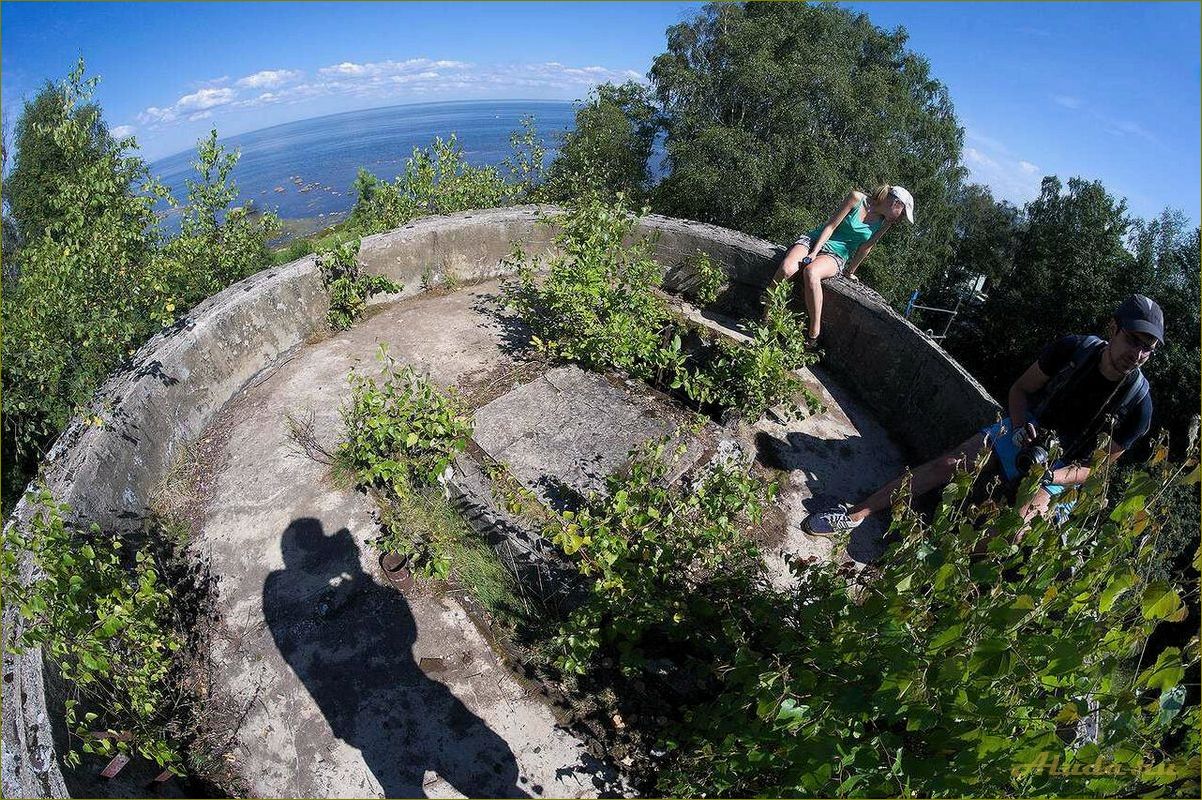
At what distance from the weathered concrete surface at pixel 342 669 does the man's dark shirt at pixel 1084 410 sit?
3.29 m

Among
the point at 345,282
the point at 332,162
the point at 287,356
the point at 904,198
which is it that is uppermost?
the point at 332,162

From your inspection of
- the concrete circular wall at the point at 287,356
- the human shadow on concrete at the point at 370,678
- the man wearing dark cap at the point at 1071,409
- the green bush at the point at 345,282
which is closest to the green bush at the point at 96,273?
the concrete circular wall at the point at 287,356

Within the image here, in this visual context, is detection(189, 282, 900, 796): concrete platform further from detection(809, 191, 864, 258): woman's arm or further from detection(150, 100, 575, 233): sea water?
detection(150, 100, 575, 233): sea water

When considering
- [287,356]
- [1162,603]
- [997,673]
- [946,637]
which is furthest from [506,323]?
[1162,603]

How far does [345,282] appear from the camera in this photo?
5477 millimetres

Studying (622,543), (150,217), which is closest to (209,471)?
(150,217)

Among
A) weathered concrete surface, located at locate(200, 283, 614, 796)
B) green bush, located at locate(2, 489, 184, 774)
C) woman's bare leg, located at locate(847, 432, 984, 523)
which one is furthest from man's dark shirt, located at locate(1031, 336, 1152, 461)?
green bush, located at locate(2, 489, 184, 774)

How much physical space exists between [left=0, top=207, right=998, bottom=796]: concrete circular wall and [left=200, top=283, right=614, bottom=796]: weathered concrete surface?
524 mm

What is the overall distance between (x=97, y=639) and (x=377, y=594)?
4.18ft

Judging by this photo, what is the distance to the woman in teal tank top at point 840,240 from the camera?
17.3 ft

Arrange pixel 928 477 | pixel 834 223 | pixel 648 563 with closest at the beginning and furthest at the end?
pixel 648 563 → pixel 928 477 → pixel 834 223

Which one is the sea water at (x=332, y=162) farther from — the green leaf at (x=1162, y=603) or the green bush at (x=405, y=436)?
the green leaf at (x=1162, y=603)

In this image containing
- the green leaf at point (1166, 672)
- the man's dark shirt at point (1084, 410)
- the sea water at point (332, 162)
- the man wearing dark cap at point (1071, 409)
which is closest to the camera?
the green leaf at point (1166, 672)

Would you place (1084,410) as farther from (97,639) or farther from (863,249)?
(97,639)
